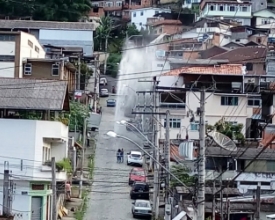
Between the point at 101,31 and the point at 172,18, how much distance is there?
38.3ft

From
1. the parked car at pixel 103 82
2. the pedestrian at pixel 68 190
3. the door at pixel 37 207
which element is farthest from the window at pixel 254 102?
the parked car at pixel 103 82

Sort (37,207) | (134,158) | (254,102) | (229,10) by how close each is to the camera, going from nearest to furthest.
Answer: (37,207), (134,158), (254,102), (229,10)

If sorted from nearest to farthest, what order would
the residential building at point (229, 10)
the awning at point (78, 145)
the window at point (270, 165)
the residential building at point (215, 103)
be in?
1. the window at point (270, 165)
2. the awning at point (78, 145)
3. the residential building at point (215, 103)
4. the residential building at point (229, 10)

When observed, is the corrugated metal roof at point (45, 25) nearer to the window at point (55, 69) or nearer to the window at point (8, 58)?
the window at point (55, 69)

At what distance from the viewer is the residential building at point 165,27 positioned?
98125 mm

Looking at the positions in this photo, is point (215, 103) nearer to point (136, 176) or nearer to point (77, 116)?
point (77, 116)

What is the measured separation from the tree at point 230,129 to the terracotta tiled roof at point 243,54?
759 inches

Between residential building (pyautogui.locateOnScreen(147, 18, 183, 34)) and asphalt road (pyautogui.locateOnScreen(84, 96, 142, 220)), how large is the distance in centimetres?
3438

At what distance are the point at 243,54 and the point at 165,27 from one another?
23.9 meters

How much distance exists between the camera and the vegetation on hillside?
84625 mm

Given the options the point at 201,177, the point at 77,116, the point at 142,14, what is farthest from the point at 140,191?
the point at 142,14

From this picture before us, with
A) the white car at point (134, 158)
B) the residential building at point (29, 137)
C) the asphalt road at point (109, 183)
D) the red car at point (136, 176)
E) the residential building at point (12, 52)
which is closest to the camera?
the residential building at point (29, 137)

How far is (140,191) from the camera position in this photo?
147 feet

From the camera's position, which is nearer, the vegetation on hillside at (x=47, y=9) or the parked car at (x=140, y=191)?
the parked car at (x=140, y=191)
